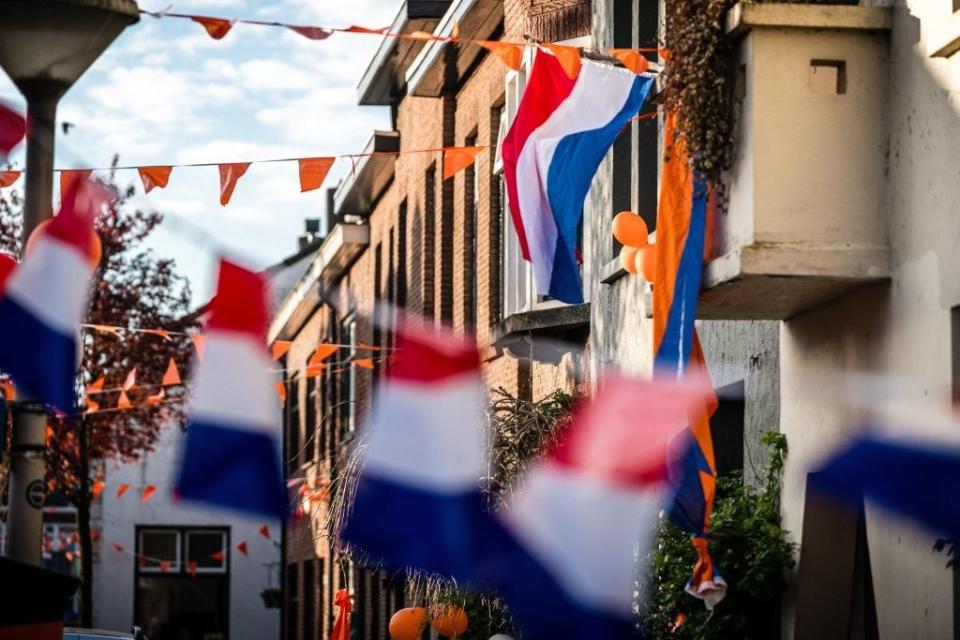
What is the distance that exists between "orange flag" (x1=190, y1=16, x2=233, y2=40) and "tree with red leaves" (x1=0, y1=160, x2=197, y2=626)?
17.2 meters

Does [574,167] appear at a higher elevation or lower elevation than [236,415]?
higher

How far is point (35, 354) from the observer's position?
695 cm

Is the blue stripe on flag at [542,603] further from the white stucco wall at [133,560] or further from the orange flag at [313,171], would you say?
the white stucco wall at [133,560]

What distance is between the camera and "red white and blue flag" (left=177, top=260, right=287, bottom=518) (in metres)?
5.68

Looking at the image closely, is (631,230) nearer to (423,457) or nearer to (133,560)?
(423,457)

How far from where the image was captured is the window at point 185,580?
A: 153ft

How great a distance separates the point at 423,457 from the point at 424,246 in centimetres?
1606

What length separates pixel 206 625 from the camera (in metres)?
47.2

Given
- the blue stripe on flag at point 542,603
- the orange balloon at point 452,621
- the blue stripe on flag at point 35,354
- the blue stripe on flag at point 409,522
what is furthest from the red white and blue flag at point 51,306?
the orange balloon at point 452,621

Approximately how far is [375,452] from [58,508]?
1663 inches

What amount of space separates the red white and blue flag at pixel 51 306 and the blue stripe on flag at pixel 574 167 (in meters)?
3.82

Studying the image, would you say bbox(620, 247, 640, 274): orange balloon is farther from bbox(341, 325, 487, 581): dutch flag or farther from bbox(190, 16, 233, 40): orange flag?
bbox(341, 325, 487, 581): dutch flag

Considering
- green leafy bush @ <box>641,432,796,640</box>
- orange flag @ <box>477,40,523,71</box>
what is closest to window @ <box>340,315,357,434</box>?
orange flag @ <box>477,40,523,71</box>

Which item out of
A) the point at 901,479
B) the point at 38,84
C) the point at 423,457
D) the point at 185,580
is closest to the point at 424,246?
the point at 901,479
